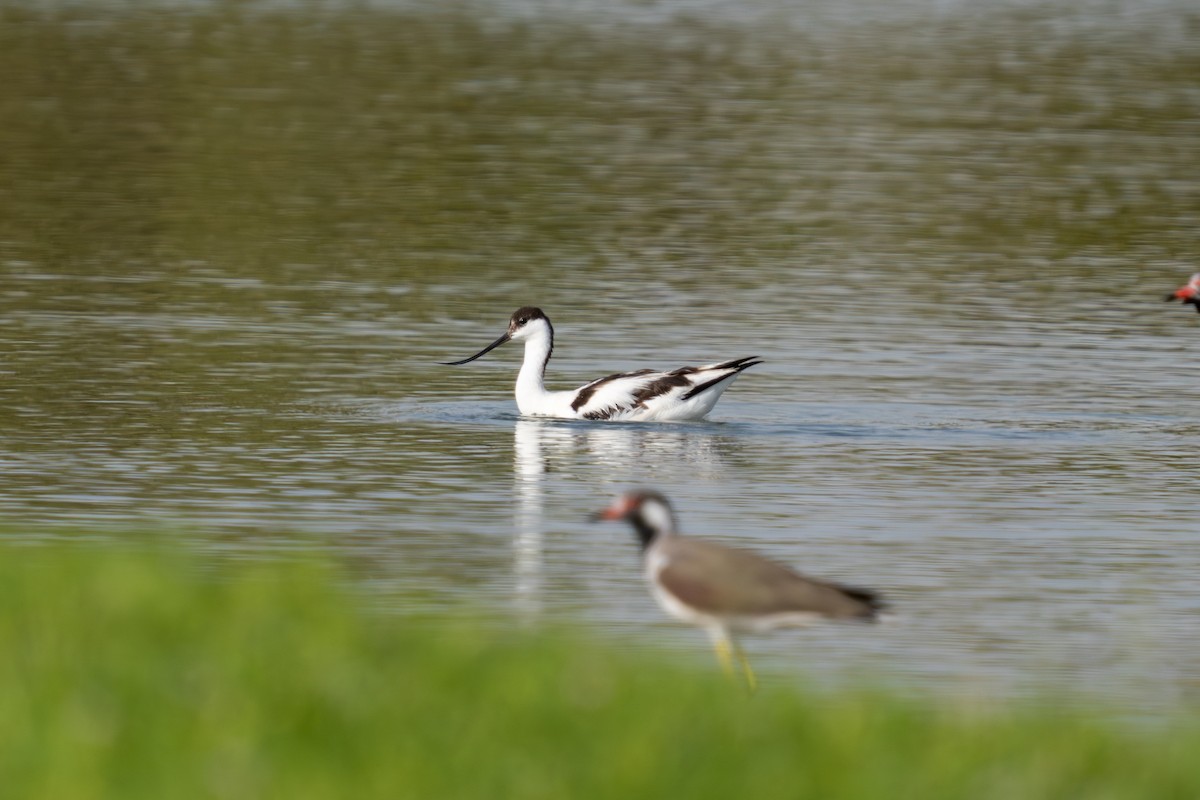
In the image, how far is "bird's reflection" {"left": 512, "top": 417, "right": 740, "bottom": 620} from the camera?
59.3ft

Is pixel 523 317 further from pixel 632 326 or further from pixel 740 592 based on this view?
pixel 740 592

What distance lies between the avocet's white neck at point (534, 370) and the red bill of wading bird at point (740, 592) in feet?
39.6

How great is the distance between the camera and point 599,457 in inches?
812

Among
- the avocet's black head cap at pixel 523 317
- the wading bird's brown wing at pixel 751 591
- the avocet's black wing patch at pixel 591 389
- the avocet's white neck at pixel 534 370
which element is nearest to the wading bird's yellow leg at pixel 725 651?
the wading bird's brown wing at pixel 751 591

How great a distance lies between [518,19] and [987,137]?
94.0ft

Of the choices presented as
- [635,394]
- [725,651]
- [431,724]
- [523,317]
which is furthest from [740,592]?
[523,317]

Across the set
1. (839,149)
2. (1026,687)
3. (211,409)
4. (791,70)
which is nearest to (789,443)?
(211,409)

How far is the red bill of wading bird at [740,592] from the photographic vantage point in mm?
10117

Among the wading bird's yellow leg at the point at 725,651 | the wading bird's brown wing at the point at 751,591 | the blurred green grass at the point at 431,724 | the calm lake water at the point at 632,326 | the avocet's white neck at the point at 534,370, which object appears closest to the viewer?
the blurred green grass at the point at 431,724

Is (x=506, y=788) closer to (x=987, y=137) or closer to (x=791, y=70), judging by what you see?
(x=987, y=137)

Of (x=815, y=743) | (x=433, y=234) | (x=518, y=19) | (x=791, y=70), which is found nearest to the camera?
(x=815, y=743)

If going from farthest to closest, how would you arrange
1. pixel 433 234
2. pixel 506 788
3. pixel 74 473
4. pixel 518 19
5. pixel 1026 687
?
pixel 518 19 < pixel 433 234 < pixel 74 473 < pixel 1026 687 < pixel 506 788

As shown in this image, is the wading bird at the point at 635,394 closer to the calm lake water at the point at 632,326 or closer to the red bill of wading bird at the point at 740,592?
the calm lake water at the point at 632,326

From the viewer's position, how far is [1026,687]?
1259 cm
